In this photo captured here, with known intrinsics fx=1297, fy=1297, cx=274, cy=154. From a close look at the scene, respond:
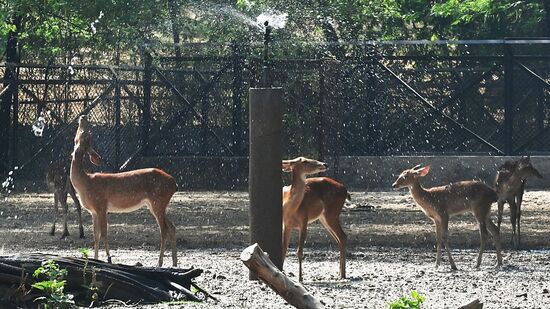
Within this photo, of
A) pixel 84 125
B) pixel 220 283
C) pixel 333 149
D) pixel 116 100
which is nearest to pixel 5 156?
pixel 116 100

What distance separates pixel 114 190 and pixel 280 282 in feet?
16.1

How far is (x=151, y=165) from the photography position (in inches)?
862

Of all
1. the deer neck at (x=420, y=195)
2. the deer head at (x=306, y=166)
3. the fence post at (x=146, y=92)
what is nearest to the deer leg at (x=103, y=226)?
the deer head at (x=306, y=166)

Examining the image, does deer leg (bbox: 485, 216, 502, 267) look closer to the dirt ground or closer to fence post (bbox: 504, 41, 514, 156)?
the dirt ground

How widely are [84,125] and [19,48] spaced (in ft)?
37.8

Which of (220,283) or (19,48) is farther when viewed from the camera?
(19,48)

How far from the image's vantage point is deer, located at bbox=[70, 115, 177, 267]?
13.1m

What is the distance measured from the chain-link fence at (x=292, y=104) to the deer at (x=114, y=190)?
28.0ft

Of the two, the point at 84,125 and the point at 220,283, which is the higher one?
the point at 84,125

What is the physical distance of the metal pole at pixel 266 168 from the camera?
11375 mm

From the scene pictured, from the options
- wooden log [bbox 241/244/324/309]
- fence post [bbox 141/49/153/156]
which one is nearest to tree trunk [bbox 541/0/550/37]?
fence post [bbox 141/49/153/156]

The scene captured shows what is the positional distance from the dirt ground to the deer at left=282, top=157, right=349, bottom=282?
1.32ft

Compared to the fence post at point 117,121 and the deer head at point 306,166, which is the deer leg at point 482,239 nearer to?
the deer head at point 306,166

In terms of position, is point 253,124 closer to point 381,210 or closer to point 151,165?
point 381,210
